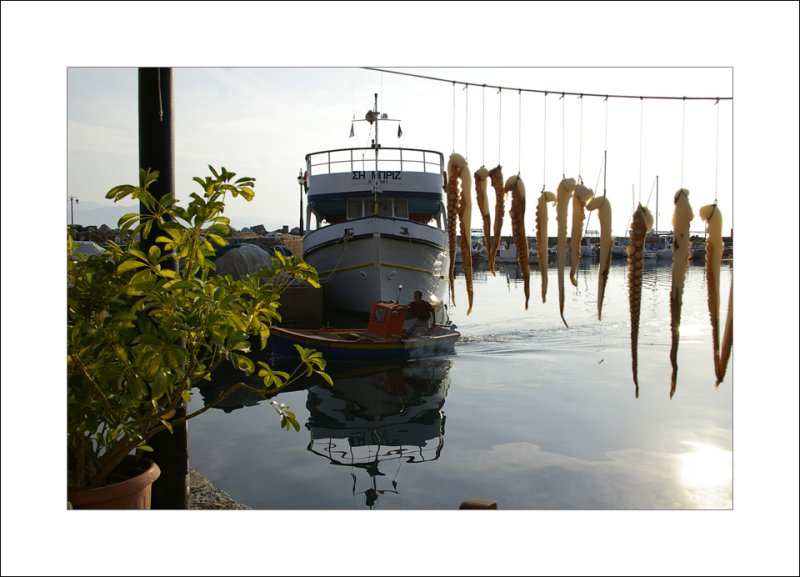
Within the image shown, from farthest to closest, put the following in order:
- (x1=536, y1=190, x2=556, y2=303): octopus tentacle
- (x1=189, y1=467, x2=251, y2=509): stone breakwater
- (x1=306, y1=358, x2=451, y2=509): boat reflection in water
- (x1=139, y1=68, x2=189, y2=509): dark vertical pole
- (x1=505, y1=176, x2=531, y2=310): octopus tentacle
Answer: (x1=306, y1=358, x2=451, y2=509): boat reflection in water, (x1=189, y1=467, x2=251, y2=509): stone breakwater, (x1=139, y1=68, x2=189, y2=509): dark vertical pole, (x1=536, y1=190, x2=556, y2=303): octopus tentacle, (x1=505, y1=176, x2=531, y2=310): octopus tentacle

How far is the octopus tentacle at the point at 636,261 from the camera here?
9.25ft

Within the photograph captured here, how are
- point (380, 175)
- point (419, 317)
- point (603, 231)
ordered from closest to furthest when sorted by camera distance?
point (603, 231)
point (419, 317)
point (380, 175)

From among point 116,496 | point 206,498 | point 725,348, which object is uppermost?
point 725,348

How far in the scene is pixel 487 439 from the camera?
10938mm

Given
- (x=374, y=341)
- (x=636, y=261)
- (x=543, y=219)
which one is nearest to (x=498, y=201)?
(x=543, y=219)

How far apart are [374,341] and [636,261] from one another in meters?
12.6

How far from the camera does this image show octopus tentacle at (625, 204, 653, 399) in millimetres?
2818

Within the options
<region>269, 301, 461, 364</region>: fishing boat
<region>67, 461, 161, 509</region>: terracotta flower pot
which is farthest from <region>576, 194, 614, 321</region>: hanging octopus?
<region>269, 301, 461, 364</region>: fishing boat

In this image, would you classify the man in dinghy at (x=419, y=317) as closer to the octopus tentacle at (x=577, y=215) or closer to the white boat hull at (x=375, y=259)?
the white boat hull at (x=375, y=259)

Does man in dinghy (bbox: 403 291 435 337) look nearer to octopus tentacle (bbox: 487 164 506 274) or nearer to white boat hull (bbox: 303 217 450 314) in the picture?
white boat hull (bbox: 303 217 450 314)

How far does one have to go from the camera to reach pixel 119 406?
3828 millimetres

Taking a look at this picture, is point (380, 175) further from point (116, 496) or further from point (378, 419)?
point (116, 496)

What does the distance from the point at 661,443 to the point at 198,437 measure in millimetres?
7298

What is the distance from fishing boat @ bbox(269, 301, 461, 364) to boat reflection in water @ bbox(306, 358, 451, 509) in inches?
16.8
